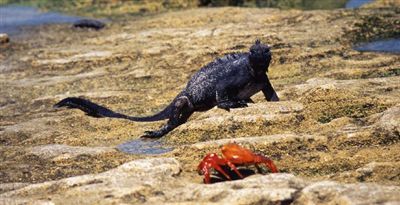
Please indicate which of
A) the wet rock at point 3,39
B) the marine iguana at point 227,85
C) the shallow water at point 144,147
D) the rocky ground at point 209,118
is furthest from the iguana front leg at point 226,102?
the wet rock at point 3,39

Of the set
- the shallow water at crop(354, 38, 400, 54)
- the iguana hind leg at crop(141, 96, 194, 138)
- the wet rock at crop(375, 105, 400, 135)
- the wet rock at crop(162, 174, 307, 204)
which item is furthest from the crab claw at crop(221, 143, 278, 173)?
the shallow water at crop(354, 38, 400, 54)

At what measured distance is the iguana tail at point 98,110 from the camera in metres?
11.0

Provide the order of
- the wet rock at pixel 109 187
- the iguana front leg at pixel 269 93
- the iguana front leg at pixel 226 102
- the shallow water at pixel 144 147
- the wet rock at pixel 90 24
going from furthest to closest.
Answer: the wet rock at pixel 90 24 < the iguana front leg at pixel 269 93 < the iguana front leg at pixel 226 102 < the shallow water at pixel 144 147 < the wet rock at pixel 109 187

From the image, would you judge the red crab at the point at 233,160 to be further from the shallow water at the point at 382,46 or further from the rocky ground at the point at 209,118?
the shallow water at the point at 382,46

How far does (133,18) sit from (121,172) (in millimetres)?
17080

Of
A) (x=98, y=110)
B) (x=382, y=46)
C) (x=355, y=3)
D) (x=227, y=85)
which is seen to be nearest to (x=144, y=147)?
(x=227, y=85)

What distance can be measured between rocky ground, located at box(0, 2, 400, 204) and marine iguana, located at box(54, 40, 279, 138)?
23cm

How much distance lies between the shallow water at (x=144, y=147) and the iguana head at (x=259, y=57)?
189 centimetres

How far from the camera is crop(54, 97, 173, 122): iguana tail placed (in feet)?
36.2

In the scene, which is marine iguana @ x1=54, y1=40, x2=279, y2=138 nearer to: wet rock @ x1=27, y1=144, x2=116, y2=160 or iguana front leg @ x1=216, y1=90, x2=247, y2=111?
iguana front leg @ x1=216, y1=90, x2=247, y2=111

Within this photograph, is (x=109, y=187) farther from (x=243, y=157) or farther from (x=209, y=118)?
(x=209, y=118)

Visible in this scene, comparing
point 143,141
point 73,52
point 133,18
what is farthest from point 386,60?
point 133,18

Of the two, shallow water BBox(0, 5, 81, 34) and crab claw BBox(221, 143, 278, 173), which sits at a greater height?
crab claw BBox(221, 143, 278, 173)

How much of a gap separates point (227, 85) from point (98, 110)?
2478 millimetres
